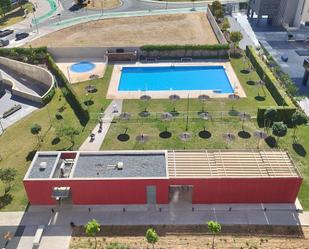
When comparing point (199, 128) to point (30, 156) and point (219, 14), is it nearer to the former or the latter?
point (30, 156)

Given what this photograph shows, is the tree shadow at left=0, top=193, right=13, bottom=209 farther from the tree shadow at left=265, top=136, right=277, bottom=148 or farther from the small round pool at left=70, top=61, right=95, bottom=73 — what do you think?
the tree shadow at left=265, top=136, right=277, bottom=148

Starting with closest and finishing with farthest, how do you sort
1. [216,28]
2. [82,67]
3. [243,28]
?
[82,67]
[216,28]
[243,28]

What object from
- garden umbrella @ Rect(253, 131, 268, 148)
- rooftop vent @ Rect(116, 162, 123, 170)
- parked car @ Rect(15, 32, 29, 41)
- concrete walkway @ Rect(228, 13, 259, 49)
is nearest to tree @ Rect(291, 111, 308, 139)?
garden umbrella @ Rect(253, 131, 268, 148)

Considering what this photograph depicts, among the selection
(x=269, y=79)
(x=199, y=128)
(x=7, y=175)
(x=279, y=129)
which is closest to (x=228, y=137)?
(x=199, y=128)

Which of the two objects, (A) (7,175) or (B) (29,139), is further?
(B) (29,139)

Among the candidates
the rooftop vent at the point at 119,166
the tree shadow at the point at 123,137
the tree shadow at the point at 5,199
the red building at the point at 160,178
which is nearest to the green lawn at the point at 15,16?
the tree shadow at the point at 123,137
